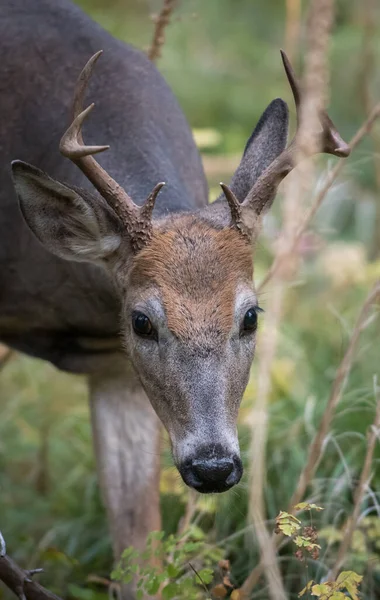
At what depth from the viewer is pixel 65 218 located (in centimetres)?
495

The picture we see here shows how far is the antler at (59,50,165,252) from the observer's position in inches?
173

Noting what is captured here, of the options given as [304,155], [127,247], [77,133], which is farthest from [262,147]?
[304,155]

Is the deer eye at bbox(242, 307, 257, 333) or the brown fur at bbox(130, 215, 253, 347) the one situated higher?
the brown fur at bbox(130, 215, 253, 347)

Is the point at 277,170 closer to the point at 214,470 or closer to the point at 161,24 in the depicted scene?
the point at 214,470

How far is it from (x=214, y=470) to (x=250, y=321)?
0.72m

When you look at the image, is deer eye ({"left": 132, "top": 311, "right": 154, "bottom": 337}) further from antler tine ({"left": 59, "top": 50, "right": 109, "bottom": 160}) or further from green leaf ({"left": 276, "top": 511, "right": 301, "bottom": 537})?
green leaf ({"left": 276, "top": 511, "right": 301, "bottom": 537})

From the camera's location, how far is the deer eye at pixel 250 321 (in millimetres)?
4594

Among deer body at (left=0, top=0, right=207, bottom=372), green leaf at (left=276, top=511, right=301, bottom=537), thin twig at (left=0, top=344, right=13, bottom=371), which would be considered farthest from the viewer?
thin twig at (left=0, top=344, right=13, bottom=371)

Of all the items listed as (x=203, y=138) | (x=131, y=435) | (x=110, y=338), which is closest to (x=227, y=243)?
(x=110, y=338)

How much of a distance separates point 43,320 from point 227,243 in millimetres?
1309

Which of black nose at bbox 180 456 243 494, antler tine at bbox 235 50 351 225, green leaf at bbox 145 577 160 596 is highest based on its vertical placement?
antler tine at bbox 235 50 351 225

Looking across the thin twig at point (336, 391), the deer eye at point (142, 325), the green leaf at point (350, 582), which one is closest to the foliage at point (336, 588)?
the green leaf at point (350, 582)

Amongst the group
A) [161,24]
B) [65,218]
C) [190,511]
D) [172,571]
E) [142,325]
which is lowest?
[190,511]

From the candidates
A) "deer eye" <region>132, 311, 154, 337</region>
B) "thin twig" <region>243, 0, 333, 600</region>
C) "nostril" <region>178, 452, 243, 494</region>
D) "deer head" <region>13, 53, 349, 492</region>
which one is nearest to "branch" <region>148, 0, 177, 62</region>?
"deer head" <region>13, 53, 349, 492</region>
